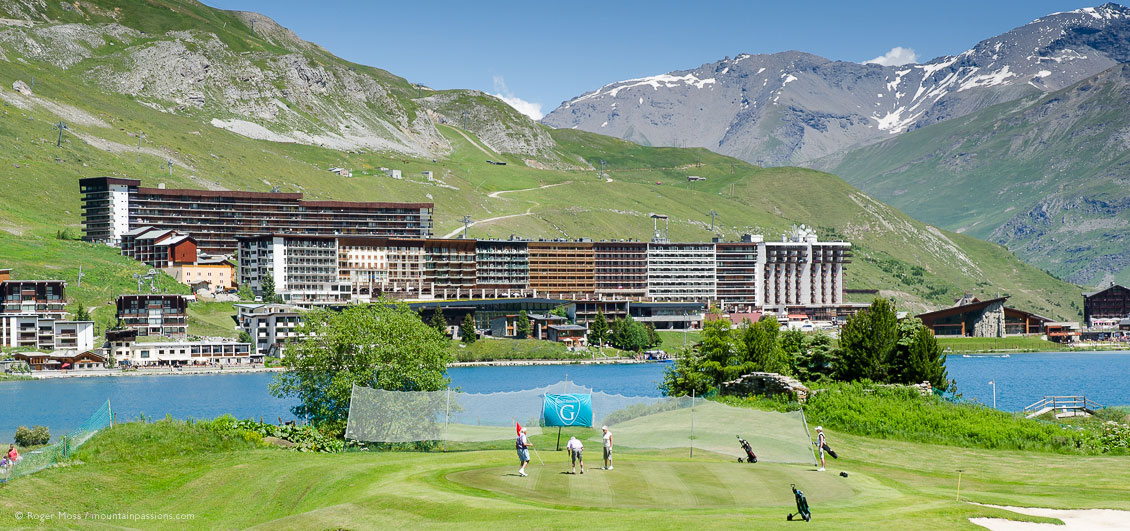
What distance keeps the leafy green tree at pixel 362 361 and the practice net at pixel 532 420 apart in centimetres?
824

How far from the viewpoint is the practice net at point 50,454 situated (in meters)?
35.3

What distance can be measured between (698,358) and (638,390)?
3472 centimetres

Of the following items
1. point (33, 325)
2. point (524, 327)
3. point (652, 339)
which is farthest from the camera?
point (524, 327)

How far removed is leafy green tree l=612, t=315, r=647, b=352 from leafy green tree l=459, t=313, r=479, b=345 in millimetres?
25440

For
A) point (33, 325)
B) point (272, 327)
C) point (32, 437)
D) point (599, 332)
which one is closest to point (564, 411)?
point (32, 437)

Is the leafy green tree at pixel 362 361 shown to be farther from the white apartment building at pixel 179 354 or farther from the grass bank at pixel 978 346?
the grass bank at pixel 978 346

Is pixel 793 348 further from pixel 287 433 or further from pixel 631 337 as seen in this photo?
pixel 631 337

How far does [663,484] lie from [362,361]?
2567cm

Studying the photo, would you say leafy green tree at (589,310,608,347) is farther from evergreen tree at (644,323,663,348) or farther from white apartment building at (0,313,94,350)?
white apartment building at (0,313,94,350)

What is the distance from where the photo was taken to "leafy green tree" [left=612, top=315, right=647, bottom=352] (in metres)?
185

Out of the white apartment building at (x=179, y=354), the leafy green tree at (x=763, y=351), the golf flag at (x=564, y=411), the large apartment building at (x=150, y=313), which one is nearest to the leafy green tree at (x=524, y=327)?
the white apartment building at (x=179, y=354)

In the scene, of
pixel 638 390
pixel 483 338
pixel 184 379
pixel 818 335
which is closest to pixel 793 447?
pixel 818 335

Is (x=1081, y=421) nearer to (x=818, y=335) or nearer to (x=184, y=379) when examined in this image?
(x=818, y=335)

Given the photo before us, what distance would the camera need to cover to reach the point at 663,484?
106ft
